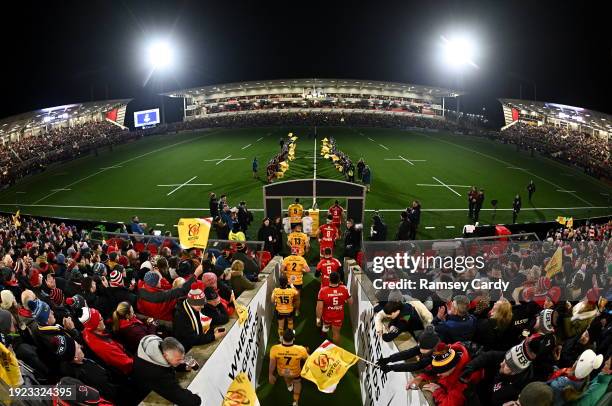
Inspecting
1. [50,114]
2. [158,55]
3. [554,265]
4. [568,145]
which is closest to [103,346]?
[554,265]

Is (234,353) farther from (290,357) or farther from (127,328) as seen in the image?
(127,328)

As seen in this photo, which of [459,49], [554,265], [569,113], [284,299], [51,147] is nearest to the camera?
[284,299]

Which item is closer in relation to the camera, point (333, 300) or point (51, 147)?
point (333, 300)

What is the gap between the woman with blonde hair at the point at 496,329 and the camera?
5266mm

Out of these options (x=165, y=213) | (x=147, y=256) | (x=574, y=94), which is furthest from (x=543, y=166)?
(x=147, y=256)

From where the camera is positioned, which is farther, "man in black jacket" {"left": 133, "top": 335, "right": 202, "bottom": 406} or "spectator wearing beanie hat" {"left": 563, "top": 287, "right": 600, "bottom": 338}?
"spectator wearing beanie hat" {"left": 563, "top": 287, "right": 600, "bottom": 338}

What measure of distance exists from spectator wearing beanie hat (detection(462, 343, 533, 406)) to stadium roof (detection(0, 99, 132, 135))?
178 ft

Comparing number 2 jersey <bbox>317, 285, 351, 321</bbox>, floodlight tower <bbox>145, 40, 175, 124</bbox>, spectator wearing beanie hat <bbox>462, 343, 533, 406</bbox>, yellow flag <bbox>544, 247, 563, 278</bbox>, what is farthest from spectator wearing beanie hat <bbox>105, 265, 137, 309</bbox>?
floodlight tower <bbox>145, 40, 175, 124</bbox>

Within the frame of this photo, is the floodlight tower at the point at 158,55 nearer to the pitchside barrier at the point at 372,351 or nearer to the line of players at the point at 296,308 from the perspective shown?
the line of players at the point at 296,308

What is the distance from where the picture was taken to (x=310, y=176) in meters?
31.4

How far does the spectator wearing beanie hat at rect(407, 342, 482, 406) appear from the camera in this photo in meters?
4.20

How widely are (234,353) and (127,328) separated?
1502 millimetres

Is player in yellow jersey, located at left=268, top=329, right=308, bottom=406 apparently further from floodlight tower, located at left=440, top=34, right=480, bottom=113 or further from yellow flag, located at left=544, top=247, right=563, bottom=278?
floodlight tower, located at left=440, top=34, right=480, bottom=113

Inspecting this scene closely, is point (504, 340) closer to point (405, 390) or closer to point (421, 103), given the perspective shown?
point (405, 390)
